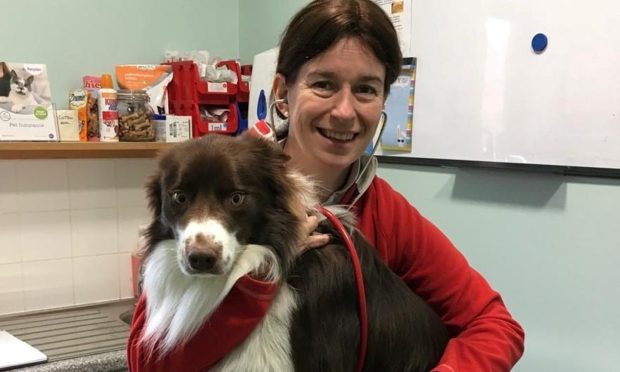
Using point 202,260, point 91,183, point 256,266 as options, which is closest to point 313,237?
point 256,266

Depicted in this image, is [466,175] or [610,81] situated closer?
[610,81]

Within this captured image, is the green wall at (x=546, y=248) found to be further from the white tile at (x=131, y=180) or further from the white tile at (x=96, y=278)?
the white tile at (x=96, y=278)

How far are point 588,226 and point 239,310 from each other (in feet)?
3.56

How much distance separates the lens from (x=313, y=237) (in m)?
1.17

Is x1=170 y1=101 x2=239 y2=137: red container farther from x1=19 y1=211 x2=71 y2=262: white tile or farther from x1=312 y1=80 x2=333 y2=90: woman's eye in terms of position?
x1=312 y1=80 x2=333 y2=90: woman's eye

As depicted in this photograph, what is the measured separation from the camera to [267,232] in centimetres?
112

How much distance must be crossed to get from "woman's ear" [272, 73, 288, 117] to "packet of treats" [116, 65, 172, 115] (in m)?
1.46

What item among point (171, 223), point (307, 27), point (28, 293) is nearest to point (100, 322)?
point (28, 293)

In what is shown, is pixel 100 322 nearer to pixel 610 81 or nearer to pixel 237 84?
pixel 237 84

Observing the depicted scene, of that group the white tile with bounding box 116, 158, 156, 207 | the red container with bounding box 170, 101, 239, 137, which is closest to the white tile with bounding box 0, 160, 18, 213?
the white tile with bounding box 116, 158, 156, 207

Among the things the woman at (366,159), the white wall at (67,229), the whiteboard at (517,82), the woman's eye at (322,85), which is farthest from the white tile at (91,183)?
the woman's eye at (322,85)

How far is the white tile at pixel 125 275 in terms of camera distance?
2.86 m

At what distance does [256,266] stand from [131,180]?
193 centimetres

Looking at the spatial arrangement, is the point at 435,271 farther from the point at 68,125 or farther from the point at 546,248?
the point at 68,125
